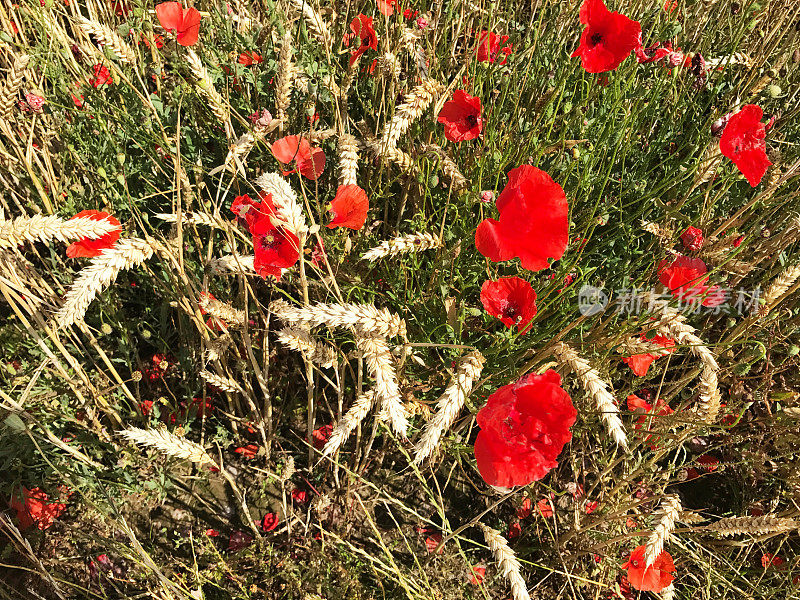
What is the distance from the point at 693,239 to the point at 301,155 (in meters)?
1.28

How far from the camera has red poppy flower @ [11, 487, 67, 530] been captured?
1.98m

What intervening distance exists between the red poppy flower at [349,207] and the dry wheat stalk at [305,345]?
0.33 meters

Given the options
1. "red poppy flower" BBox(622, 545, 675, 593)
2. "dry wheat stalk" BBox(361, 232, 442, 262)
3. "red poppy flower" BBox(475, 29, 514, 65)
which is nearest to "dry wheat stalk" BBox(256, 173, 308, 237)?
→ "dry wheat stalk" BBox(361, 232, 442, 262)

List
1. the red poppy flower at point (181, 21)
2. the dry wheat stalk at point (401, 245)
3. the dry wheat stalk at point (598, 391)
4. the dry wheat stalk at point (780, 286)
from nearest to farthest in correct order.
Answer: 1. the dry wheat stalk at point (598, 391)
2. the dry wheat stalk at point (401, 245)
3. the dry wheat stalk at point (780, 286)
4. the red poppy flower at point (181, 21)

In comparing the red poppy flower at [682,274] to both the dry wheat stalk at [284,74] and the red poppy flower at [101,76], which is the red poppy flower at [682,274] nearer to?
the dry wheat stalk at [284,74]

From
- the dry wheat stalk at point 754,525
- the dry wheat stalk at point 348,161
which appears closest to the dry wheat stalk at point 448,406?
the dry wheat stalk at point 348,161

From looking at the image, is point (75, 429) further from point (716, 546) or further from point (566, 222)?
point (716, 546)

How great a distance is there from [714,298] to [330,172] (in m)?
1.50

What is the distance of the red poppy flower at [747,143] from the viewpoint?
1.64m

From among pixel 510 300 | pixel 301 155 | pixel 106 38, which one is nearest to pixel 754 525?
pixel 510 300

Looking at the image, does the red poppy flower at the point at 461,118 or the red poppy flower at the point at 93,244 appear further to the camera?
the red poppy flower at the point at 461,118

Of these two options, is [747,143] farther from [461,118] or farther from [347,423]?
[347,423]

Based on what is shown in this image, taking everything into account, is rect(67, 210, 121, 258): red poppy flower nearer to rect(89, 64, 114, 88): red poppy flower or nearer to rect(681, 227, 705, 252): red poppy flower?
rect(89, 64, 114, 88): red poppy flower

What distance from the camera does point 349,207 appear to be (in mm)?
1586
